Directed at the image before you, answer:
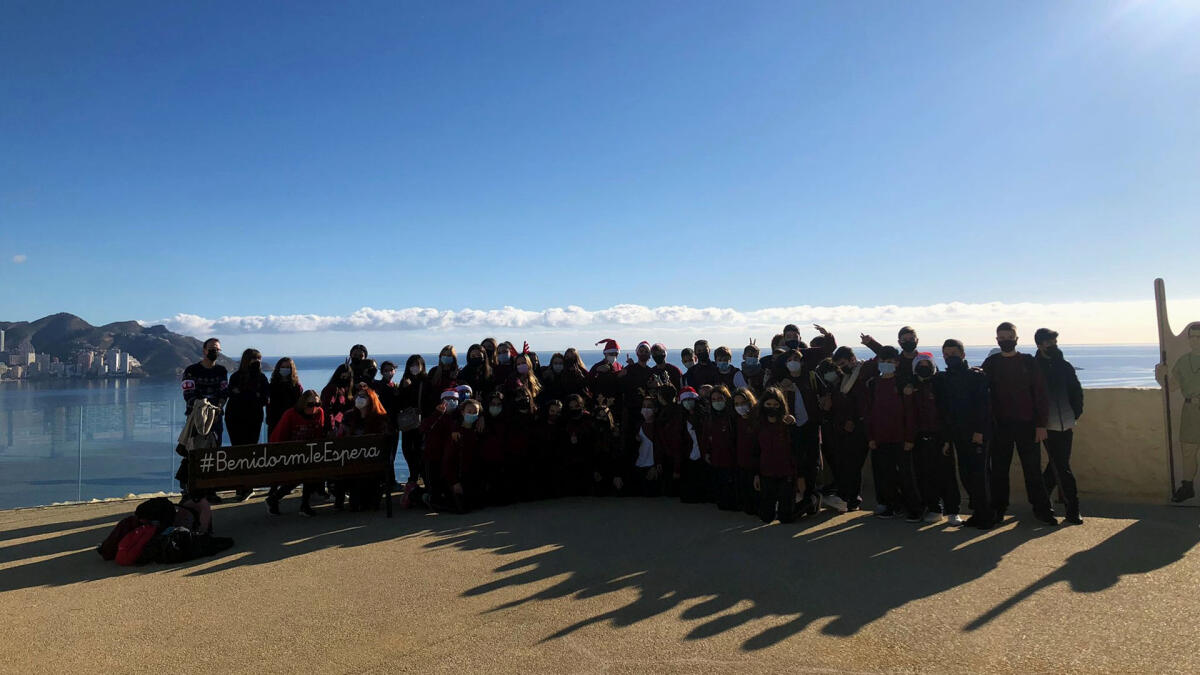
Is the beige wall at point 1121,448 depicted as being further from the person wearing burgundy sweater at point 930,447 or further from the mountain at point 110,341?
the mountain at point 110,341

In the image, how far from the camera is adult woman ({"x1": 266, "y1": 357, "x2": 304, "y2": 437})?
8672 millimetres

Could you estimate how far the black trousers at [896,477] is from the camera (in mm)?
6848

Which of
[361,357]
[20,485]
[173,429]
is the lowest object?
[20,485]

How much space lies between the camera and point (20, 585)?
17.3 ft

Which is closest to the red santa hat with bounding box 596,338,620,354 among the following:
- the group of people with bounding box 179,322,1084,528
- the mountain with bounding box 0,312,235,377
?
the group of people with bounding box 179,322,1084,528

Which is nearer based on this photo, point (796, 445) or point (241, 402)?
point (796, 445)

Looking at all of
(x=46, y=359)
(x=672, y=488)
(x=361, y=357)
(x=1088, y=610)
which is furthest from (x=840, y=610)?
(x=46, y=359)

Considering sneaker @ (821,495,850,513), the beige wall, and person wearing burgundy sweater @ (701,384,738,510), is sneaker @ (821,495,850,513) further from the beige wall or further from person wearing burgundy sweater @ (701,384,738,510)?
the beige wall

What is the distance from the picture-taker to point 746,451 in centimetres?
737

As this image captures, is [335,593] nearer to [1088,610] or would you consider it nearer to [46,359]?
[1088,610]

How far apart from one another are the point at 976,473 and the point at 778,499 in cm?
197

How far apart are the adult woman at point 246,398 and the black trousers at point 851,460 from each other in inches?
293

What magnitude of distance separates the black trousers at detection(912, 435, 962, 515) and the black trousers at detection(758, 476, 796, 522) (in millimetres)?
1342

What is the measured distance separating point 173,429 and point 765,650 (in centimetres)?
1360
